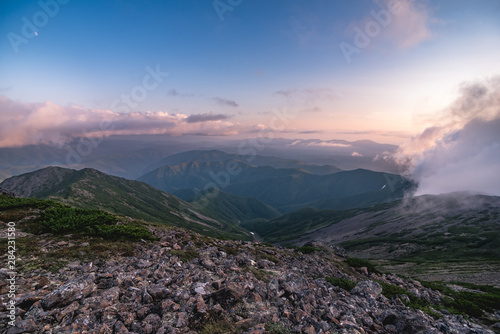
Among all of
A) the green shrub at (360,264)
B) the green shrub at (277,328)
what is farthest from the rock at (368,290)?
the green shrub at (360,264)

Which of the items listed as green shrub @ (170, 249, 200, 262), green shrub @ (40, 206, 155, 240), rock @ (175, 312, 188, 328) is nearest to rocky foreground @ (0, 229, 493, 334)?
rock @ (175, 312, 188, 328)

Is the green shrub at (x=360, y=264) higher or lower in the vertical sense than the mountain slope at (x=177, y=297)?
lower

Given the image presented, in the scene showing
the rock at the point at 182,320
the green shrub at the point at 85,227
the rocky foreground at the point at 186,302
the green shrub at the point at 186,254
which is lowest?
the green shrub at the point at 186,254

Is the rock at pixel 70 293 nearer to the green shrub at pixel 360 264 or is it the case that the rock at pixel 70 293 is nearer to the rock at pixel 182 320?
the rock at pixel 182 320

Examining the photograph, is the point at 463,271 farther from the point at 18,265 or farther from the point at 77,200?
the point at 77,200

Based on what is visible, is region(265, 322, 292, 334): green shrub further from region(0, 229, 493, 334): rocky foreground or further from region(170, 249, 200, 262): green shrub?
region(170, 249, 200, 262): green shrub

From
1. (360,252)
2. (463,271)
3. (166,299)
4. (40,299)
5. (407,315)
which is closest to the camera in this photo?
(40,299)

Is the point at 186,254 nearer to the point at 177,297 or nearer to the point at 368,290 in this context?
the point at 177,297

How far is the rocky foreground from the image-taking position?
10336 mm

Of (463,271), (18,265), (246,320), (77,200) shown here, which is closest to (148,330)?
(246,320)

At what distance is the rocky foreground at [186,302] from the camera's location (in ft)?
33.9

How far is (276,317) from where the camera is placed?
40.9ft

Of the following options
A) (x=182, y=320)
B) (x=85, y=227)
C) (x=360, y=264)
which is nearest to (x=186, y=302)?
(x=182, y=320)

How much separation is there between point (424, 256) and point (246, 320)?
178474 millimetres
